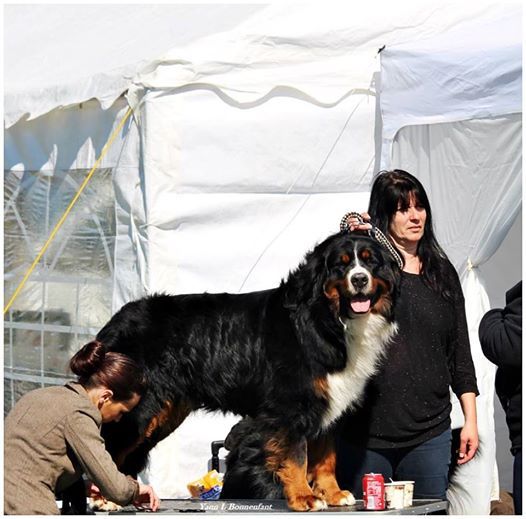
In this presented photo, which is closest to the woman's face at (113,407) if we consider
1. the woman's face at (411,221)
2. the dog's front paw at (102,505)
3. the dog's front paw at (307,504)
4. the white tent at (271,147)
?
the dog's front paw at (102,505)

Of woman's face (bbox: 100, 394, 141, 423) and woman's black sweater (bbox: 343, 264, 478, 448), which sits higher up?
woman's black sweater (bbox: 343, 264, 478, 448)

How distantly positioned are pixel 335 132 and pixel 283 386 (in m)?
2.75

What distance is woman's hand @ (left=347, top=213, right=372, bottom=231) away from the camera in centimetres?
440

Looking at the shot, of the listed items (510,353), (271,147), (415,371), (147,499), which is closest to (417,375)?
(415,371)

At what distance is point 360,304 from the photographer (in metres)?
4.43

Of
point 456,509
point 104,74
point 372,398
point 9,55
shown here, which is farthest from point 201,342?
point 9,55

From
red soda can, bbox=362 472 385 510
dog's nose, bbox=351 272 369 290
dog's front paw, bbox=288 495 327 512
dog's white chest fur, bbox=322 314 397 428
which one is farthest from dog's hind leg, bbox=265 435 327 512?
dog's nose, bbox=351 272 369 290

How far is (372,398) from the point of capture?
4.35m

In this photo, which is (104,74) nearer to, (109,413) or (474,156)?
(474,156)

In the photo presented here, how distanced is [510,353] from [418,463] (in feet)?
2.26

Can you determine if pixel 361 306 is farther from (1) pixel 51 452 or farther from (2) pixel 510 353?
(1) pixel 51 452

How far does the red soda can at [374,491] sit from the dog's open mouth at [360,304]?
2.13 feet

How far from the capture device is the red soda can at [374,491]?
13.4ft

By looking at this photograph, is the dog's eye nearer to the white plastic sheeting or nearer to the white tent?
the white tent
